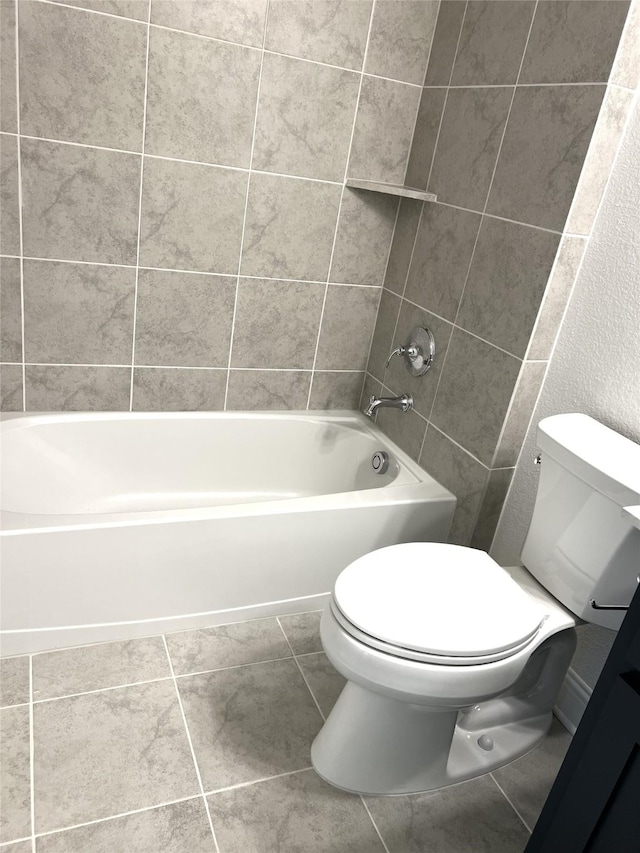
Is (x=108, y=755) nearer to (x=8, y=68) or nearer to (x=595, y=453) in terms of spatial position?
(x=595, y=453)

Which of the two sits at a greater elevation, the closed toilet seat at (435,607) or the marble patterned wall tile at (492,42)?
the marble patterned wall tile at (492,42)

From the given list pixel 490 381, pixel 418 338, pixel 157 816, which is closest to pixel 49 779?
pixel 157 816

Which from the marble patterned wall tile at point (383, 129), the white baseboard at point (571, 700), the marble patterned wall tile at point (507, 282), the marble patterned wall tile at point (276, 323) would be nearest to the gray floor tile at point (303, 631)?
the white baseboard at point (571, 700)

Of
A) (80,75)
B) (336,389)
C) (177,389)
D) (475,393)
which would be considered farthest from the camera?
(336,389)

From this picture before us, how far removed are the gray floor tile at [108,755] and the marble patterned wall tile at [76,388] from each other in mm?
974

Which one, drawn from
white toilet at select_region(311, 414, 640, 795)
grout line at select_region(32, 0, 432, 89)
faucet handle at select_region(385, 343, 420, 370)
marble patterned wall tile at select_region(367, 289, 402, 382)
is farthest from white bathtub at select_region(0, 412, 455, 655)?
grout line at select_region(32, 0, 432, 89)

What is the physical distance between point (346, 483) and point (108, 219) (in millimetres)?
1243

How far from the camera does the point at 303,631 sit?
2051 mm

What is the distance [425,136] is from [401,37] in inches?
12.3

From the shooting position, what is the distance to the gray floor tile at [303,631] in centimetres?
198

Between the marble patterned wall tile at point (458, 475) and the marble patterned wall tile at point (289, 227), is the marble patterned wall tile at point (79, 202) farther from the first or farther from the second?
the marble patterned wall tile at point (458, 475)

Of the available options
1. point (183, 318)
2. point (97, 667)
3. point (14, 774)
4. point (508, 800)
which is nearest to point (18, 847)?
point (14, 774)

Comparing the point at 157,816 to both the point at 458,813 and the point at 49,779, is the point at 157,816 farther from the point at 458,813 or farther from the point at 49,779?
the point at 458,813

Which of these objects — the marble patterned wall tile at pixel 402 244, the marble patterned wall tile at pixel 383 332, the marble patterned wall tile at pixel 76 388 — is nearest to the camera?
the marble patterned wall tile at pixel 76 388
